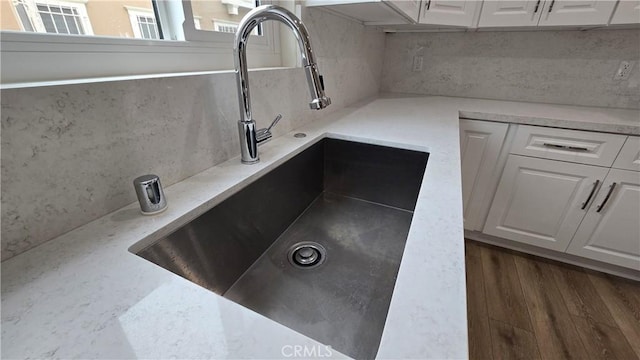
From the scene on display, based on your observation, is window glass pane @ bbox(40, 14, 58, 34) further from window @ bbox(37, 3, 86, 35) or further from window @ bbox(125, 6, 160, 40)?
window @ bbox(125, 6, 160, 40)

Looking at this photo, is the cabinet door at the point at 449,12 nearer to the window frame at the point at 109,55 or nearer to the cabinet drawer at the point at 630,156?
the cabinet drawer at the point at 630,156

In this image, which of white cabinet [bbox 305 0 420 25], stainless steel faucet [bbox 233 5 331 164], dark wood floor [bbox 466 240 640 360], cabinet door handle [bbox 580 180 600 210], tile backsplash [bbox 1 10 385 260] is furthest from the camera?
cabinet door handle [bbox 580 180 600 210]

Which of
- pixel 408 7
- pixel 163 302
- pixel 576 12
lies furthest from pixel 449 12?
pixel 163 302

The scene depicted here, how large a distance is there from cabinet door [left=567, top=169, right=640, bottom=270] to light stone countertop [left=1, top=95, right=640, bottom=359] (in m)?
1.36

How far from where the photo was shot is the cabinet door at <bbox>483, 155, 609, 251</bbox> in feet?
4.66

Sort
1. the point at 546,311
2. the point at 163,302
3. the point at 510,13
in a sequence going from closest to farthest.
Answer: the point at 163,302, the point at 546,311, the point at 510,13

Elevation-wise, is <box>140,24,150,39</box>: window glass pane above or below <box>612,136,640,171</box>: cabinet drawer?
above

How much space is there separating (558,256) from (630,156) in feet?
2.34

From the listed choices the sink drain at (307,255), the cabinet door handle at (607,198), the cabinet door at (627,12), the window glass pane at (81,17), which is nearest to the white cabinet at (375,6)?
the window glass pane at (81,17)

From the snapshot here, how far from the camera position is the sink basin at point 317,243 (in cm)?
58

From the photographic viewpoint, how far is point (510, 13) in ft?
4.87

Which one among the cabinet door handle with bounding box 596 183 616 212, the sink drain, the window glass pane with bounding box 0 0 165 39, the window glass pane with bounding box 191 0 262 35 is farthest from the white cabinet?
the cabinet door handle with bounding box 596 183 616 212

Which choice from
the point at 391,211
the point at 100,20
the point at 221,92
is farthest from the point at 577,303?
the point at 100,20

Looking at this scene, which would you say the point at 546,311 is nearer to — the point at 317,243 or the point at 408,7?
the point at 317,243
